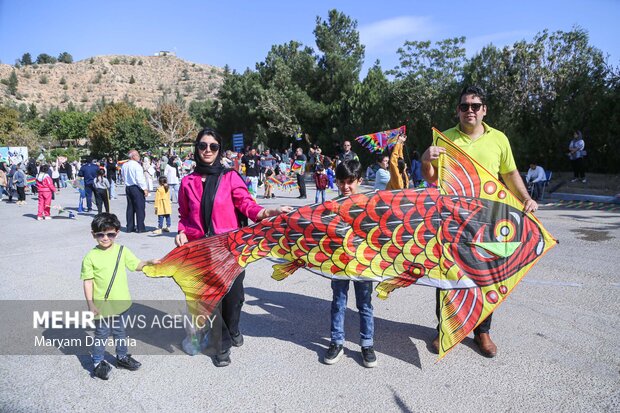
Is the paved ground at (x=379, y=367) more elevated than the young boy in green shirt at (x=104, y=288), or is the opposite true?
the young boy in green shirt at (x=104, y=288)

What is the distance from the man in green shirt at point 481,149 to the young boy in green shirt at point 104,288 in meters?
2.75

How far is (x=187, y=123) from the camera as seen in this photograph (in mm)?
56062

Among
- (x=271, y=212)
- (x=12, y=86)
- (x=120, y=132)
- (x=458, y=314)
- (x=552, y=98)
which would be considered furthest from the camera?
(x=12, y=86)

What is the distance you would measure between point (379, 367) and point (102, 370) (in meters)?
2.29

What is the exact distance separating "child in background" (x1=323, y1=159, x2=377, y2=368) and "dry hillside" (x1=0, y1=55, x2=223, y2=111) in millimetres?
97559

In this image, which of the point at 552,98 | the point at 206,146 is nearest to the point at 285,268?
the point at 206,146

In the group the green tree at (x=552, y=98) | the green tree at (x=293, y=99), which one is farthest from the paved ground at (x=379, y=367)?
the green tree at (x=293, y=99)

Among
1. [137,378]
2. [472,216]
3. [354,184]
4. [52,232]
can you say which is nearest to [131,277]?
[137,378]

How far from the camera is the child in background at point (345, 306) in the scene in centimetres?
357

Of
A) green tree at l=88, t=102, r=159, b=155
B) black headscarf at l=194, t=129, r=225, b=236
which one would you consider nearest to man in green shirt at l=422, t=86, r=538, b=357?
black headscarf at l=194, t=129, r=225, b=236

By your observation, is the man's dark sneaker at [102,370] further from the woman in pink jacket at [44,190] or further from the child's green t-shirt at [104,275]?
the woman in pink jacket at [44,190]

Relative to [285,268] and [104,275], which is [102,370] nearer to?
[104,275]

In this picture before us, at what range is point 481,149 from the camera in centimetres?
368

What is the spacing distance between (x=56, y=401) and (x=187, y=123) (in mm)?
56046
